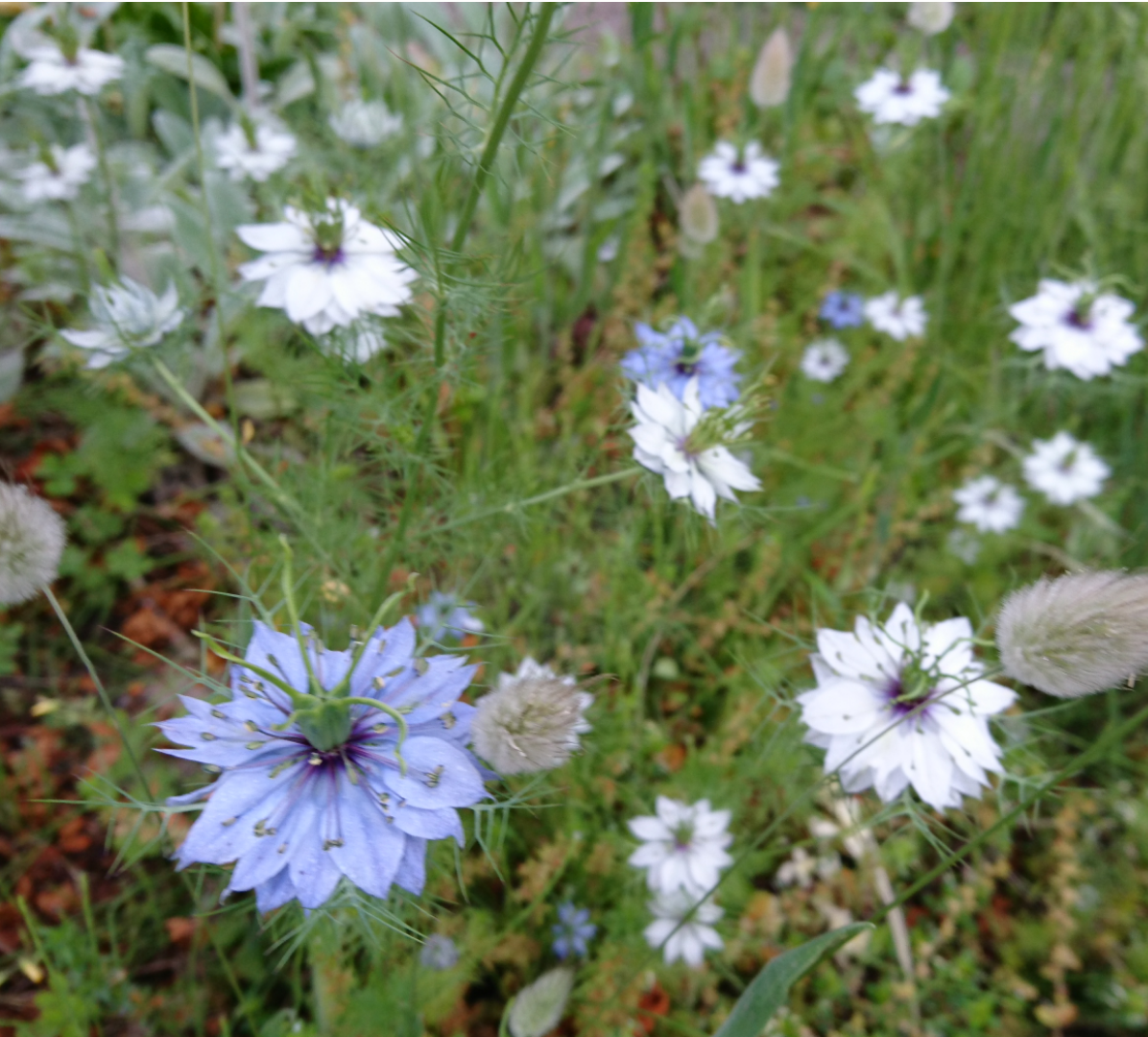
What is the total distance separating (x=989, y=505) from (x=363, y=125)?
1709mm

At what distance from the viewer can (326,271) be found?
1158 millimetres

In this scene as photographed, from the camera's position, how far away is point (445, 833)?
0.71 metres

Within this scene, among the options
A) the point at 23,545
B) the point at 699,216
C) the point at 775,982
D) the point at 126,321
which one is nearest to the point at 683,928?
the point at 775,982

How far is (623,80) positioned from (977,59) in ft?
3.27

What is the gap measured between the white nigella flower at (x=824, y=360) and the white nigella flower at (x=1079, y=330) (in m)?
0.44

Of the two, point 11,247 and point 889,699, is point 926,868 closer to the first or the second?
point 889,699

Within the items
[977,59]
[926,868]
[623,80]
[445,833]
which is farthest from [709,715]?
[977,59]

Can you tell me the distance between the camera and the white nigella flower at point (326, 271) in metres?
1.13

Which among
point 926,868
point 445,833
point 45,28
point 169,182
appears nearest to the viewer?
point 445,833

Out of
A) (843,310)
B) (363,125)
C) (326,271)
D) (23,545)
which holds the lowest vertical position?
(23,545)

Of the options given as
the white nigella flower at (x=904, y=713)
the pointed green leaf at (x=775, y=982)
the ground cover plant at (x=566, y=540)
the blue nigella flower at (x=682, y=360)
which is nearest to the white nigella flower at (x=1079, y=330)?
the ground cover plant at (x=566, y=540)

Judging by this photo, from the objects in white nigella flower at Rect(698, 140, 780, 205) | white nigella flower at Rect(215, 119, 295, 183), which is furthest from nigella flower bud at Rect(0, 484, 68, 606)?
white nigella flower at Rect(698, 140, 780, 205)

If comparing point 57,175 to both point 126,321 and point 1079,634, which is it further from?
point 1079,634

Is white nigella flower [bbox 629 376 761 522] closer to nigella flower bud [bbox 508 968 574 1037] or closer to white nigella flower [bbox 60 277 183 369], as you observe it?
nigella flower bud [bbox 508 968 574 1037]
